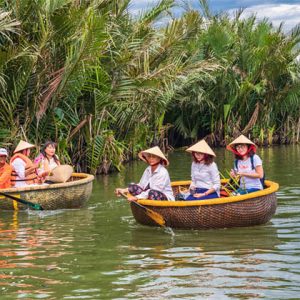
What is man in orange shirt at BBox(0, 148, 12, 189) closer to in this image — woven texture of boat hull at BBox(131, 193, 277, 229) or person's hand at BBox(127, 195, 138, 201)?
woven texture of boat hull at BBox(131, 193, 277, 229)

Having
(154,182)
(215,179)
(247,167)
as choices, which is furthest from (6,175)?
A: (247,167)

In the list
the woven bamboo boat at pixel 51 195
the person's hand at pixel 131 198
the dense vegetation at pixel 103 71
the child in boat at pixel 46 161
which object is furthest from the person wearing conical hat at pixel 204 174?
the dense vegetation at pixel 103 71

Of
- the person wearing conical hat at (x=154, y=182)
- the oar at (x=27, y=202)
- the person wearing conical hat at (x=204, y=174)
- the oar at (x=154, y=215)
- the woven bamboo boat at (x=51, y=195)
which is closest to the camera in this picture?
the oar at (x=154, y=215)

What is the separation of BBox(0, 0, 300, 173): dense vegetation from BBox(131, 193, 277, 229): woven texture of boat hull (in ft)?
19.6

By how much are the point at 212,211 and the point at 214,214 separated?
5 centimetres

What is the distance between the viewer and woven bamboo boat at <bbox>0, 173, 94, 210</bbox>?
13.1 m

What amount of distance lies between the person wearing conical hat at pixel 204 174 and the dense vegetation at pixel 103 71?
213 inches

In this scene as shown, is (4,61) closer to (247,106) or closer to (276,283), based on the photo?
(276,283)

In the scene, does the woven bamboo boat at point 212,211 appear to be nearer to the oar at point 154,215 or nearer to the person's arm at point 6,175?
the oar at point 154,215

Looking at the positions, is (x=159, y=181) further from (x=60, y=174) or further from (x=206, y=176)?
(x=60, y=174)

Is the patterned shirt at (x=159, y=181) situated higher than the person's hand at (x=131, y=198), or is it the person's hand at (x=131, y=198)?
the patterned shirt at (x=159, y=181)

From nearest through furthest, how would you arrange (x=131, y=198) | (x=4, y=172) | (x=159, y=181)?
(x=131, y=198), (x=159, y=181), (x=4, y=172)

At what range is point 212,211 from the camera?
35.6 feet

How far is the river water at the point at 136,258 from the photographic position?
25.3ft
